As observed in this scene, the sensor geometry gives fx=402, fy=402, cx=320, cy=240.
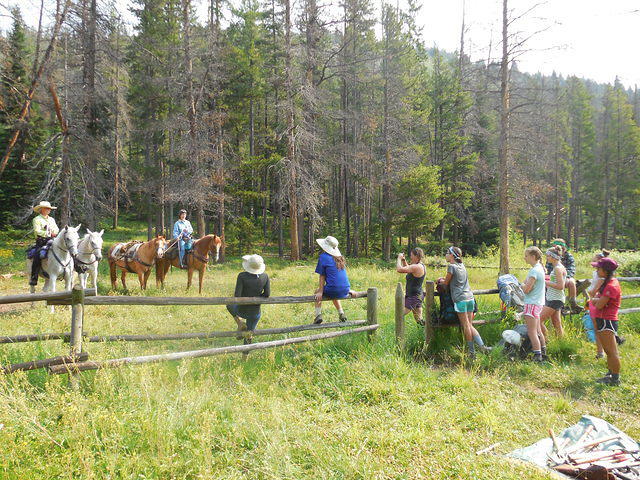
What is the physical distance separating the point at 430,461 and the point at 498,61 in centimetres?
1550

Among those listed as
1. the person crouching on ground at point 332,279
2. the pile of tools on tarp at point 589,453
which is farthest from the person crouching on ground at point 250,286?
the pile of tools on tarp at point 589,453

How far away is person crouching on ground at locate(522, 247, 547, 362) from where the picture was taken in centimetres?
647

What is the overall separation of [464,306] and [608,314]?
6.40 feet

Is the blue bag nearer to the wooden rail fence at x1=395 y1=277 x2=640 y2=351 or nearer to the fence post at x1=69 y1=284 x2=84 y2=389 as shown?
the wooden rail fence at x1=395 y1=277 x2=640 y2=351

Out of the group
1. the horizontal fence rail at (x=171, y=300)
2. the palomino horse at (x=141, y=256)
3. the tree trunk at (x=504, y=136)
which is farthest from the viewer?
the tree trunk at (x=504, y=136)

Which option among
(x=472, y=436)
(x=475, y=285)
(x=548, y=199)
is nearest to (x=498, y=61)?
(x=475, y=285)

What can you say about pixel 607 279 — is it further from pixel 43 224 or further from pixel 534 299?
pixel 43 224

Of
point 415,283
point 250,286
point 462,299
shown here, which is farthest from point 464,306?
point 250,286

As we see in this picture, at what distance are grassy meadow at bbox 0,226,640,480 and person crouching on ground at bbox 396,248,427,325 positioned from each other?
0.55 m

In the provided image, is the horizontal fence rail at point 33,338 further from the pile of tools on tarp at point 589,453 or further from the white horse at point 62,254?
the pile of tools on tarp at point 589,453

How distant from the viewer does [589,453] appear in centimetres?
370

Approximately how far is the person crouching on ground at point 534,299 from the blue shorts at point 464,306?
0.89 m

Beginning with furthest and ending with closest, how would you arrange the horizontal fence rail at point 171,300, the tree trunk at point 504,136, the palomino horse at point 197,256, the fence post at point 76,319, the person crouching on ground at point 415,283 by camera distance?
the tree trunk at point 504,136
the palomino horse at point 197,256
the person crouching on ground at point 415,283
the horizontal fence rail at point 171,300
the fence post at point 76,319

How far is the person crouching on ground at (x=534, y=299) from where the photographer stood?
6473 mm
